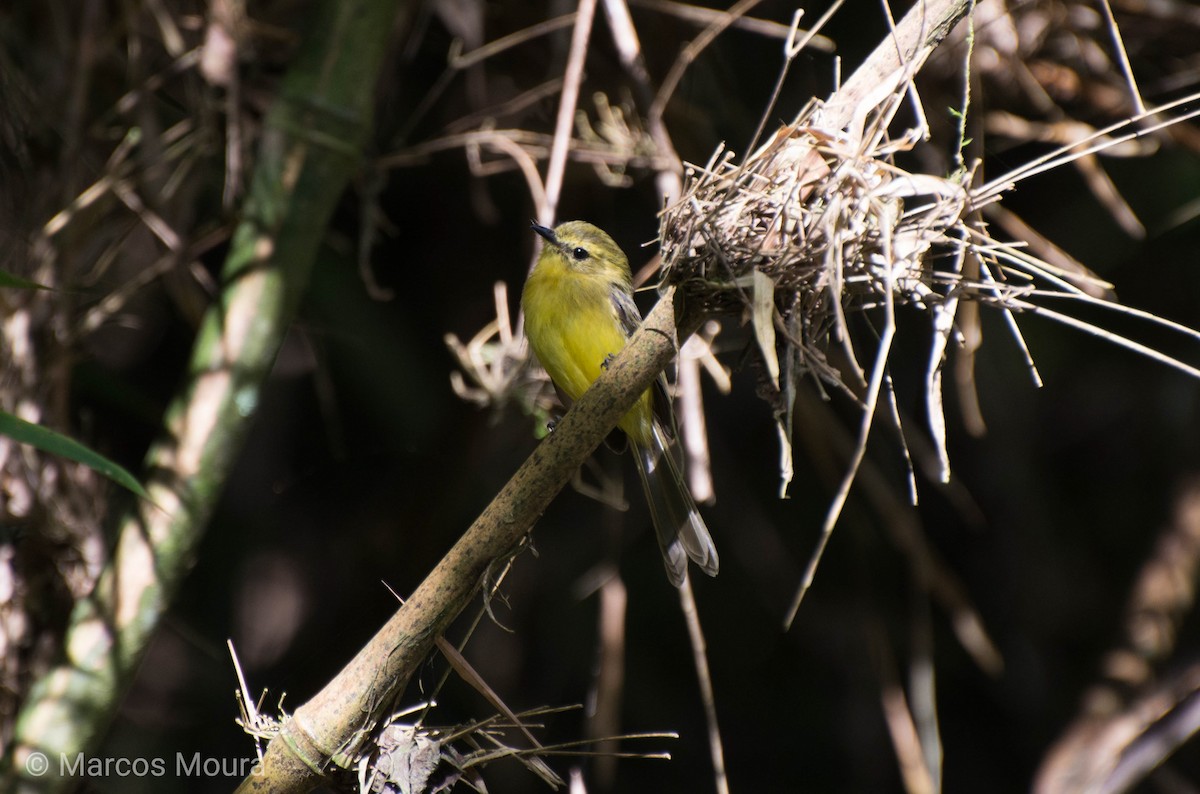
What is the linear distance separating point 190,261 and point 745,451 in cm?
209

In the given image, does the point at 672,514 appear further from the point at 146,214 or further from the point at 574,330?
the point at 146,214

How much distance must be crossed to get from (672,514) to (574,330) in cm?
65

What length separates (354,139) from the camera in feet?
7.47

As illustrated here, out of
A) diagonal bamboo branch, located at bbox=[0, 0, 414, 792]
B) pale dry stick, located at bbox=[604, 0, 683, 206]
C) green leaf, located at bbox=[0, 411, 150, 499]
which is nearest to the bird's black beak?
pale dry stick, located at bbox=[604, 0, 683, 206]

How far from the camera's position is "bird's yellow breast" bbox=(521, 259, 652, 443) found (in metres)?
2.72

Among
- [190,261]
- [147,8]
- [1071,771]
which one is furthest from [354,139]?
[1071,771]

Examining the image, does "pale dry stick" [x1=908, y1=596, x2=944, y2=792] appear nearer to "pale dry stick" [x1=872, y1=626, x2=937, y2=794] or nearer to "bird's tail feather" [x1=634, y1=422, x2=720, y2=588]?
"pale dry stick" [x1=872, y1=626, x2=937, y2=794]

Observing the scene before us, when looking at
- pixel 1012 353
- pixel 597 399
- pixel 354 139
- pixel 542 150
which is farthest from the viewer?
pixel 1012 353

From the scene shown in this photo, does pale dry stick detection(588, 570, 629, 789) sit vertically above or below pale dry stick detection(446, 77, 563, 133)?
below

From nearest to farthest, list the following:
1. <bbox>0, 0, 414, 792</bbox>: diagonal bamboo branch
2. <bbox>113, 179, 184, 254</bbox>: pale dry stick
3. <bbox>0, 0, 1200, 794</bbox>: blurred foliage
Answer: <bbox>0, 0, 414, 792</bbox>: diagonal bamboo branch
<bbox>113, 179, 184, 254</bbox>: pale dry stick
<bbox>0, 0, 1200, 794</bbox>: blurred foliage

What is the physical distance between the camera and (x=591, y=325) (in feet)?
9.20

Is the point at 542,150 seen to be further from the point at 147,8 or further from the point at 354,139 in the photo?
the point at 147,8

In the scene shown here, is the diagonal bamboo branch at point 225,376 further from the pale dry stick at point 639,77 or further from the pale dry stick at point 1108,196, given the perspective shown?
the pale dry stick at point 1108,196

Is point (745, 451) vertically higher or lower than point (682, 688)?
higher
